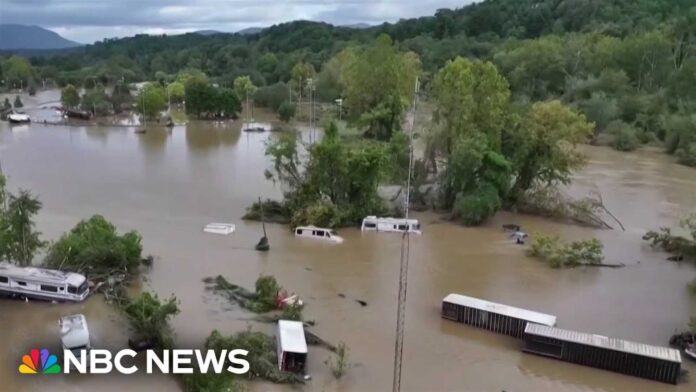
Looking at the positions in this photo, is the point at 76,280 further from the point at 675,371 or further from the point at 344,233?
the point at 675,371

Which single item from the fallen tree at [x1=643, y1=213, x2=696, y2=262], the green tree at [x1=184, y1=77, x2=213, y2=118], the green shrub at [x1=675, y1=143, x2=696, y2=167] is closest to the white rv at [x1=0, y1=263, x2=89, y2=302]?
the fallen tree at [x1=643, y1=213, x2=696, y2=262]

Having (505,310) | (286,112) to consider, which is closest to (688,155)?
(505,310)

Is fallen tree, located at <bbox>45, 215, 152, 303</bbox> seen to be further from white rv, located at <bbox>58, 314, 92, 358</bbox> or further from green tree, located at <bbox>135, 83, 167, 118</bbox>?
green tree, located at <bbox>135, 83, 167, 118</bbox>

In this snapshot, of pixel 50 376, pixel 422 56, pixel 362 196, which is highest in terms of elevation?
pixel 422 56

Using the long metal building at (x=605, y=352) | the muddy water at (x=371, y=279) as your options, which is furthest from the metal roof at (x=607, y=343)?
the muddy water at (x=371, y=279)

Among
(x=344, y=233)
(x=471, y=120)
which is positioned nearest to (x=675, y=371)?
(x=344, y=233)

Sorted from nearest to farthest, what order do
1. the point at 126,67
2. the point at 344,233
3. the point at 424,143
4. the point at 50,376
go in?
1. the point at 50,376
2. the point at 344,233
3. the point at 424,143
4. the point at 126,67

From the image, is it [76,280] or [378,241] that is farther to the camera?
[378,241]
